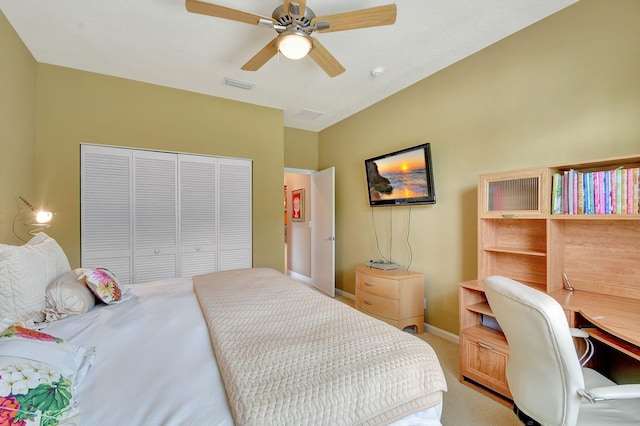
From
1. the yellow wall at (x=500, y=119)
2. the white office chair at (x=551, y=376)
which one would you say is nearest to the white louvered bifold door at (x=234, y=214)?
the yellow wall at (x=500, y=119)

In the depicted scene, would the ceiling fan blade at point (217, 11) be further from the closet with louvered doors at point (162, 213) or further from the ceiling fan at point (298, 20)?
the closet with louvered doors at point (162, 213)

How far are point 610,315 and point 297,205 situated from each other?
4.62 meters

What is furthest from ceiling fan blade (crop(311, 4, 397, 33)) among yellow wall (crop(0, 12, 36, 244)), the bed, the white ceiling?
yellow wall (crop(0, 12, 36, 244))

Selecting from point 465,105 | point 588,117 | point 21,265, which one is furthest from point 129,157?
point 588,117

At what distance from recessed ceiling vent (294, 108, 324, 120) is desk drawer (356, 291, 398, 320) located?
2.66 metres

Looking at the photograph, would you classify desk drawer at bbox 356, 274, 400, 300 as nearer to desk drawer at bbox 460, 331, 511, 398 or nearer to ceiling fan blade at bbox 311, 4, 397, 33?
desk drawer at bbox 460, 331, 511, 398

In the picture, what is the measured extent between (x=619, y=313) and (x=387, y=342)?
4.48ft

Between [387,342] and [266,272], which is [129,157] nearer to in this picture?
[266,272]

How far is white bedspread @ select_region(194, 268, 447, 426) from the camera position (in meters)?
0.84

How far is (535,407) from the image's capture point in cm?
123

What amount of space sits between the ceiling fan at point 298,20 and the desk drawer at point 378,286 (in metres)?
2.31

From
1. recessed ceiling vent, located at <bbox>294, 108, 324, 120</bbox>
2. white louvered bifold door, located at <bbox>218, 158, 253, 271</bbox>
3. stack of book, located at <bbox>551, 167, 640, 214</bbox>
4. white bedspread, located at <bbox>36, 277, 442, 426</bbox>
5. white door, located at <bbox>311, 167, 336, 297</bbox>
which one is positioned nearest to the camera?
white bedspread, located at <bbox>36, 277, 442, 426</bbox>

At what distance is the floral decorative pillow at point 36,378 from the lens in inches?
26.2

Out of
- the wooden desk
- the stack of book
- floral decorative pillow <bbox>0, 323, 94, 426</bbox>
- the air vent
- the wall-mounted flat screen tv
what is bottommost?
the wooden desk
